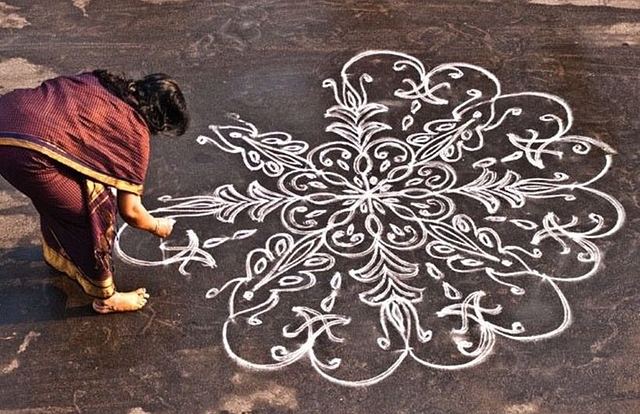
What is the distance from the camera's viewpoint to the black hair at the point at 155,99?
9.95ft

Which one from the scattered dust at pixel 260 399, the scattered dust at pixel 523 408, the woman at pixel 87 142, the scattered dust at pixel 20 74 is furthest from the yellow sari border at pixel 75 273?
the scattered dust at pixel 523 408

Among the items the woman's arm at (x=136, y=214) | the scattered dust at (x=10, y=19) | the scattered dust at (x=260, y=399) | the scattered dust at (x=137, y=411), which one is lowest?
the scattered dust at (x=137, y=411)

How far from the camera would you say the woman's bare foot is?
3439 mm

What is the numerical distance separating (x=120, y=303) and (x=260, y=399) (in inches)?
27.2

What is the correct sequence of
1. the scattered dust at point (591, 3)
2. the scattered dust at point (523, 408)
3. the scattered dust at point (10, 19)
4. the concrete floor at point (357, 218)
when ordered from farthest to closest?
1. the scattered dust at point (591, 3)
2. the scattered dust at point (10, 19)
3. the concrete floor at point (357, 218)
4. the scattered dust at point (523, 408)

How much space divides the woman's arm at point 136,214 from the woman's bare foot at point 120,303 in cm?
31

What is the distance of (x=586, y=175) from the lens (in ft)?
13.2

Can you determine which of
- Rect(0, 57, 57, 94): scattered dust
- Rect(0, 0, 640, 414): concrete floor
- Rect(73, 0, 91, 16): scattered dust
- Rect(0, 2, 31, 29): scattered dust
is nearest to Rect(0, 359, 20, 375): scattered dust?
→ Rect(0, 0, 640, 414): concrete floor

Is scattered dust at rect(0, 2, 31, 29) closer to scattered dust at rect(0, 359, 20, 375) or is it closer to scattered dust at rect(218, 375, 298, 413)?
scattered dust at rect(0, 359, 20, 375)

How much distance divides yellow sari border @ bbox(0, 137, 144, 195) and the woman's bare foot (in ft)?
1.71

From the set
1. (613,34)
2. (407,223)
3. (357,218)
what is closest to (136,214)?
(357,218)

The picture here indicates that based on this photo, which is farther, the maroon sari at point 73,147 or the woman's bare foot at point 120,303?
the woman's bare foot at point 120,303

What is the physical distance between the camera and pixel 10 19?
5.05 metres

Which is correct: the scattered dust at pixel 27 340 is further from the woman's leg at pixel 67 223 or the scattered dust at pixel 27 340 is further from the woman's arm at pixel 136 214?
the woman's arm at pixel 136 214
